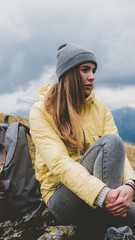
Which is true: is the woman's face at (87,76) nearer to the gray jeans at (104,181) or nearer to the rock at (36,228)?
the gray jeans at (104,181)

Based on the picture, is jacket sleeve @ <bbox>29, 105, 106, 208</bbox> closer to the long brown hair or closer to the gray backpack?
the long brown hair

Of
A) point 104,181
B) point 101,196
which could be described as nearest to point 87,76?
point 104,181

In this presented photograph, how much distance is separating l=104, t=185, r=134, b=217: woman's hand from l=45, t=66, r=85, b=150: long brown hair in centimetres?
90

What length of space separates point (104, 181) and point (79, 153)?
2.50 ft

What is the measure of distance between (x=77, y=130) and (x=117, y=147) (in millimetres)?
731

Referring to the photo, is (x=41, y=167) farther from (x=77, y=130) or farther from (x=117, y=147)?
(x=117, y=147)

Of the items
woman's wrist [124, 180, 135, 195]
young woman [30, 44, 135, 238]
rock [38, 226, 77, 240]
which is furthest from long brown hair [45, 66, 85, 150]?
rock [38, 226, 77, 240]

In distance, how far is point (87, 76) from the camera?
3053 mm

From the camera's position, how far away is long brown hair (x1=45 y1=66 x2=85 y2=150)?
9.41 ft

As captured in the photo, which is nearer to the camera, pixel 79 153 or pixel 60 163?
pixel 60 163

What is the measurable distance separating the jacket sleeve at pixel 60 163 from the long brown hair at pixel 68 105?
15cm

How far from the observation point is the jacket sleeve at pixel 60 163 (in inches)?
84.6

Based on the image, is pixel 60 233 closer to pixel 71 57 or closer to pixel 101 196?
pixel 101 196

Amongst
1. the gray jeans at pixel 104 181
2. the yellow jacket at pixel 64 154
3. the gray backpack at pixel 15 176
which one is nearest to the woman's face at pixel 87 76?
the yellow jacket at pixel 64 154
